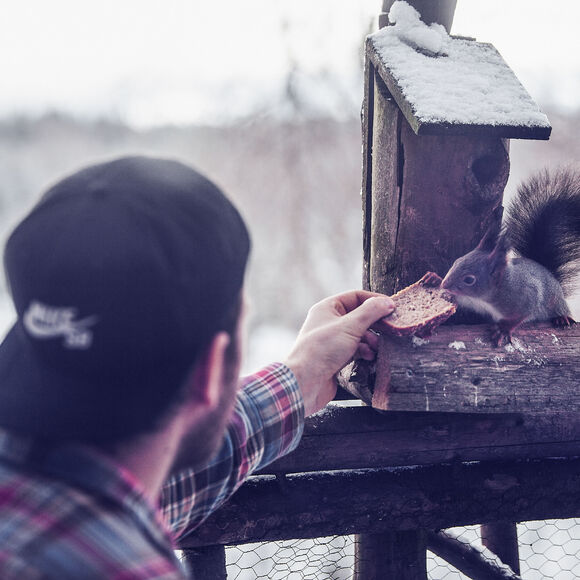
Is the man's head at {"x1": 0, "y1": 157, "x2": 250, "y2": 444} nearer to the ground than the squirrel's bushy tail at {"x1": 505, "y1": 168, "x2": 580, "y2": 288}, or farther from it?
farther from it

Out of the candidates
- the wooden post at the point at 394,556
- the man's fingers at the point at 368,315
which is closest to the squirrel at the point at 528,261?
the man's fingers at the point at 368,315

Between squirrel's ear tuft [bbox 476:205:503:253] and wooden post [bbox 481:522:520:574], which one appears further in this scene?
wooden post [bbox 481:522:520:574]

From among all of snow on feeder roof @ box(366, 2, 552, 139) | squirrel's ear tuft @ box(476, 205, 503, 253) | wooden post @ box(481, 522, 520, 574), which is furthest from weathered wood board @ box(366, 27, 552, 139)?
wooden post @ box(481, 522, 520, 574)

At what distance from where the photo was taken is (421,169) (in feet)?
3.61

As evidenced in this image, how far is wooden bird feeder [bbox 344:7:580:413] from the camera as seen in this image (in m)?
0.95

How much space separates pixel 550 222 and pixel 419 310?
1.46 feet

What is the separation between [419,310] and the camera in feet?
3.23

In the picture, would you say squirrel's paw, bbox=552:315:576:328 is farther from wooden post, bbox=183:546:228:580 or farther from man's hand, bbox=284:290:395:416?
wooden post, bbox=183:546:228:580

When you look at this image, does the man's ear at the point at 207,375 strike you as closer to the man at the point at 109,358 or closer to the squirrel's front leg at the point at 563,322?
the man at the point at 109,358

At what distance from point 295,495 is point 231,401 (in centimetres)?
54

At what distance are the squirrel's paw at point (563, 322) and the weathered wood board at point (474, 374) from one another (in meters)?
0.08

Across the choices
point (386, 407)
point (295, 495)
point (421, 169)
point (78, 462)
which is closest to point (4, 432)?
point (78, 462)

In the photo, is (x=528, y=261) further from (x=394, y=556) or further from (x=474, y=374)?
(x=394, y=556)

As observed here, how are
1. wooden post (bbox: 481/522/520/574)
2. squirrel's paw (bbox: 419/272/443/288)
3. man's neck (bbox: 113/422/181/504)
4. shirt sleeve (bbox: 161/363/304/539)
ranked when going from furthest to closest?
wooden post (bbox: 481/522/520/574), squirrel's paw (bbox: 419/272/443/288), shirt sleeve (bbox: 161/363/304/539), man's neck (bbox: 113/422/181/504)
